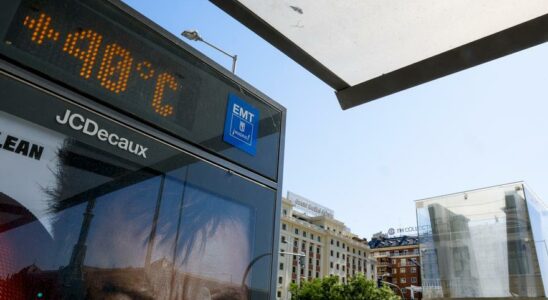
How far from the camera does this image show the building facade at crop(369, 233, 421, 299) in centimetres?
8481

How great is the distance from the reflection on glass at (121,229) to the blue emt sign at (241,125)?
0.21 metres

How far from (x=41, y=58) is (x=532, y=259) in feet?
68.4

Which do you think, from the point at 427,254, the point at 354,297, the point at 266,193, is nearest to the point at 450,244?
the point at 427,254

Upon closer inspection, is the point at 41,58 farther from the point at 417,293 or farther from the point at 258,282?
the point at 417,293

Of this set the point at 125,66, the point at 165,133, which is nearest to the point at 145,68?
the point at 125,66

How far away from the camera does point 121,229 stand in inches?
66.8

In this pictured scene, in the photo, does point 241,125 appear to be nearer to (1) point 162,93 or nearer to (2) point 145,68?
(1) point 162,93

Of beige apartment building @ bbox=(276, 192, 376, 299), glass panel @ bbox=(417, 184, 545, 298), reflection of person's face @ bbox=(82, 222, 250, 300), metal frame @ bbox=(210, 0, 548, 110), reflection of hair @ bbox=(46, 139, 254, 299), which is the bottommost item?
reflection of person's face @ bbox=(82, 222, 250, 300)

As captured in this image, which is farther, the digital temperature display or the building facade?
the building facade

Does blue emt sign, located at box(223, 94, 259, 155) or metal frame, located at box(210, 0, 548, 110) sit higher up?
metal frame, located at box(210, 0, 548, 110)

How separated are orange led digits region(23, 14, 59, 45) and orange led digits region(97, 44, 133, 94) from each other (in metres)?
0.22

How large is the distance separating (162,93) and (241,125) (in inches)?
21.3

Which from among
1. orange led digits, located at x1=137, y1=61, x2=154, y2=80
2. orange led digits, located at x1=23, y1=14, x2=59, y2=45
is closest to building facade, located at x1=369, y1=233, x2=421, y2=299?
orange led digits, located at x1=137, y1=61, x2=154, y2=80

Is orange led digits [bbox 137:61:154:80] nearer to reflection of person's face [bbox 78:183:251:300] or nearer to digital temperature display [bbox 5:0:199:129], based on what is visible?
digital temperature display [bbox 5:0:199:129]
